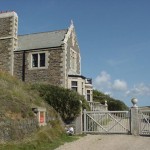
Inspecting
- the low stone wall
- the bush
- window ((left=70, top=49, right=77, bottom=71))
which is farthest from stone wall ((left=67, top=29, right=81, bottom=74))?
the low stone wall

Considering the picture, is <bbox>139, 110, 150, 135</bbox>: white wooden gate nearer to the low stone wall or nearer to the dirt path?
the dirt path

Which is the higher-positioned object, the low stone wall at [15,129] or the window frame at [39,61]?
the window frame at [39,61]

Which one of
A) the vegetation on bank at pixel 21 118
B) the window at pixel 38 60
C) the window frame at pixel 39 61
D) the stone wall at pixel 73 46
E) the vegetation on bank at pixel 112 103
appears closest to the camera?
the vegetation on bank at pixel 21 118

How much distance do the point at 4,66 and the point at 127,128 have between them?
15725 millimetres

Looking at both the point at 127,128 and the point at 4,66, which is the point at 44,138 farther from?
the point at 4,66

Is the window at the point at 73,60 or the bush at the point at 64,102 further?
the window at the point at 73,60

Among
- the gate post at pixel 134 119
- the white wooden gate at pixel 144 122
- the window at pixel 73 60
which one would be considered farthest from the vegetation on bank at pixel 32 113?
the window at pixel 73 60

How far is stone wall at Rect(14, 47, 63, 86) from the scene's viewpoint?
1191 inches

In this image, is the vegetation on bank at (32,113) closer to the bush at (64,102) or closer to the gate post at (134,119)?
the bush at (64,102)

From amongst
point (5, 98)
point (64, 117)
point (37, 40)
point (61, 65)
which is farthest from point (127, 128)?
point (37, 40)

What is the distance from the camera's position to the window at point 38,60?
103 ft

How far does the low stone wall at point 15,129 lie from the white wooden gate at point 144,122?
23.5ft

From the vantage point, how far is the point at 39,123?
17.2m

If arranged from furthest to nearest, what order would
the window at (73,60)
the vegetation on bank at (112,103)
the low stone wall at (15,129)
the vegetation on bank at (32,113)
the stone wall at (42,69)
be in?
the vegetation on bank at (112,103), the window at (73,60), the stone wall at (42,69), the vegetation on bank at (32,113), the low stone wall at (15,129)
